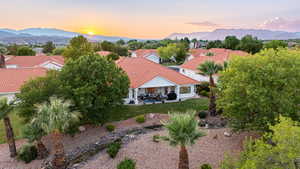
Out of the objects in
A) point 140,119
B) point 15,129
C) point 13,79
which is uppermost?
point 13,79

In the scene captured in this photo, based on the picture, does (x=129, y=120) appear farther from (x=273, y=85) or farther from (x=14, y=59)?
(x=14, y=59)

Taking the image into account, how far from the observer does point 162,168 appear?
43.7 ft

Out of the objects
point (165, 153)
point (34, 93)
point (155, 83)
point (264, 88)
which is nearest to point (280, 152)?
point (264, 88)

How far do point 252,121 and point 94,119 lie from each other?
12933 mm

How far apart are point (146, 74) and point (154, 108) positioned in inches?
216

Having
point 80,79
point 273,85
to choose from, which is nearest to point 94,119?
point 80,79

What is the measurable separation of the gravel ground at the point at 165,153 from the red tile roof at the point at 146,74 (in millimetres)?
10501

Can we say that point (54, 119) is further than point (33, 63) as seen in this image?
No

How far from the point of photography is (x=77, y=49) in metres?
46.4

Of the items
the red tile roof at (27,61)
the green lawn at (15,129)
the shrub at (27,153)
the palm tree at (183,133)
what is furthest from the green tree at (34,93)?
the red tile roof at (27,61)

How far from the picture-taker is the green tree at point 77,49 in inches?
1775

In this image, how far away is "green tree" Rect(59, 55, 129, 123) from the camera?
17.4m

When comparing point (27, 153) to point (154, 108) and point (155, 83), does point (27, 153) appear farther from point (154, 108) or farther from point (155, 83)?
point (155, 83)

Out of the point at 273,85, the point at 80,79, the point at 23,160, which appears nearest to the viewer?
the point at 273,85
